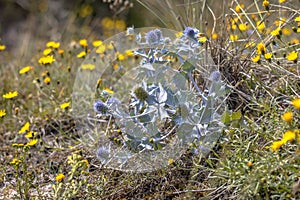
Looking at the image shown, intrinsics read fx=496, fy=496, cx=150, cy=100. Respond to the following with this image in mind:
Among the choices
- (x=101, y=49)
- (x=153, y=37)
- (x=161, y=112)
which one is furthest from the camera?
(x=101, y=49)

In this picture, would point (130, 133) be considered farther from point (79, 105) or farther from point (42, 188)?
point (79, 105)

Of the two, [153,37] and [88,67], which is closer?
[153,37]

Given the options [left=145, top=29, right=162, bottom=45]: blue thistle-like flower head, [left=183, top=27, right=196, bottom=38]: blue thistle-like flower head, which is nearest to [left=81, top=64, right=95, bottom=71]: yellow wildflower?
[left=145, top=29, right=162, bottom=45]: blue thistle-like flower head

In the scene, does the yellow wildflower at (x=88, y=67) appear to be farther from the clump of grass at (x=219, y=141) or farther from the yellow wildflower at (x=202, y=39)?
the yellow wildflower at (x=202, y=39)

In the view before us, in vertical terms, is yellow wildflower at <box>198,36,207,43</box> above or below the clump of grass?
above

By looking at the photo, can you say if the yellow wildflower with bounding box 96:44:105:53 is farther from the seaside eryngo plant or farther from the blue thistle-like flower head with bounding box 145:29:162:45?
the blue thistle-like flower head with bounding box 145:29:162:45

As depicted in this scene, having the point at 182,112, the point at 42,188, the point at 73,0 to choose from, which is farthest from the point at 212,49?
the point at 73,0

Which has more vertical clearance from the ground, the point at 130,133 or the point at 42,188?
the point at 130,133

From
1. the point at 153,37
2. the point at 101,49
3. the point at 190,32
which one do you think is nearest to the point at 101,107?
the point at 153,37

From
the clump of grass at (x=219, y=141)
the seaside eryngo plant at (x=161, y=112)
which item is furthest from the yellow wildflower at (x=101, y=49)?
the seaside eryngo plant at (x=161, y=112)

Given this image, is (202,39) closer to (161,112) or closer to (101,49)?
(161,112)

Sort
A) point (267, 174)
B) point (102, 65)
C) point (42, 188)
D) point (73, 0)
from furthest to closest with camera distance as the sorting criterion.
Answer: point (73, 0) → point (102, 65) → point (42, 188) → point (267, 174)
